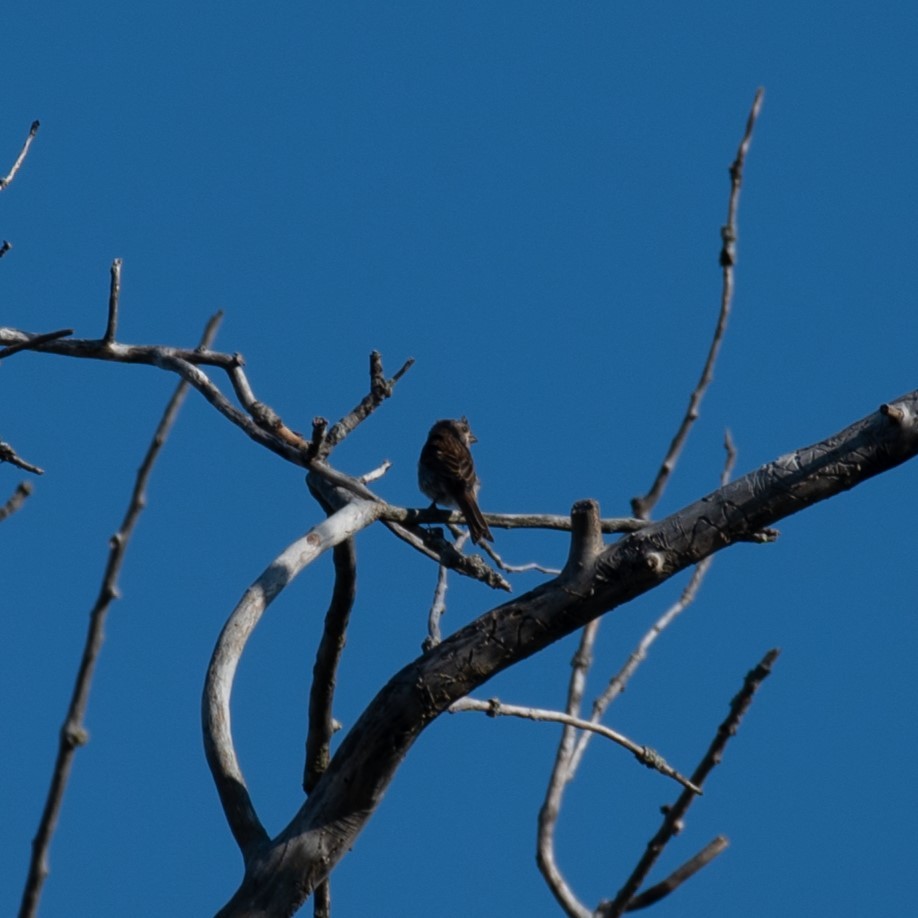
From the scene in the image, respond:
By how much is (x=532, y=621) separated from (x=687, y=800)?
0.78 m

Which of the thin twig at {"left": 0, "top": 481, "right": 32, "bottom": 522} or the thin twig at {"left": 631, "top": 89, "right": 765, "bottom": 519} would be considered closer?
the thin twig at {"left": 0, "top": 481, "right": 32, "bottom": 522}

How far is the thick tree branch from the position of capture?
12.0 ft

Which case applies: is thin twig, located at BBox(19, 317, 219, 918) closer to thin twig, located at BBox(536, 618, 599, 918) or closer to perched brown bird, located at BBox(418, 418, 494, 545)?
thin twig, located at BBox(536, 618, 599, 918)

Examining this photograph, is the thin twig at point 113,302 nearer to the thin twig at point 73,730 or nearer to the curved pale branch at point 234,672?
the curved pale branch at point 234,672

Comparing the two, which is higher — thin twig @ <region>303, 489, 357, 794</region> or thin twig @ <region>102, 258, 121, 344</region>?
thin twig @ <region>102, 258, 121, 344</region>

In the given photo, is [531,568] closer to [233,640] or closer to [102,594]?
[233,640]

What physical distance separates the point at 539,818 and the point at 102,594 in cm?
254

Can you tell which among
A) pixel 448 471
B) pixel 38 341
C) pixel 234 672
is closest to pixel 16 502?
pixel 38 341

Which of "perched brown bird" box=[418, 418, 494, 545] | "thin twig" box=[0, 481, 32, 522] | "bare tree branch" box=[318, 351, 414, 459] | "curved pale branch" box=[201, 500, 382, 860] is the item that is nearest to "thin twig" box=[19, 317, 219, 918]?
"thin twig" box=[0, 481, 32, 522]

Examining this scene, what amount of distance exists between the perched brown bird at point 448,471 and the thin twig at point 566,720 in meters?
2.51

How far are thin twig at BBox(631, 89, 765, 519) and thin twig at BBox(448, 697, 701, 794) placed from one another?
32.3 inches

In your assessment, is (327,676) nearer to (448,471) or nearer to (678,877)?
(678,877)

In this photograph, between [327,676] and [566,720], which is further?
[327,676]

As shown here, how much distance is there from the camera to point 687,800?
123 inches
